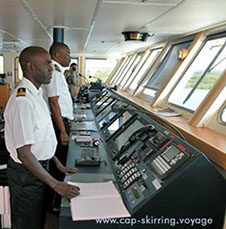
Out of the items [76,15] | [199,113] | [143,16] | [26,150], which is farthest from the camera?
[76,15]

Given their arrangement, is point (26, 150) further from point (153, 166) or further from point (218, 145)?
point (218, 145)

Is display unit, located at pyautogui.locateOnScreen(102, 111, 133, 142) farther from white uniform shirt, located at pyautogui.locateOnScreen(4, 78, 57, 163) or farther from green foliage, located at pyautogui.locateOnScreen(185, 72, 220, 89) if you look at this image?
green foliage, located at pyautogui.locateOnScreen(185, 72, 220, 89)

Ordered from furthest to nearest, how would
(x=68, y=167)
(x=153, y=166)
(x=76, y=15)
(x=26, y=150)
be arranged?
(x=76, y=15) < (x=68, y=167) < (x=26, y=150) < (x=153, y=166)

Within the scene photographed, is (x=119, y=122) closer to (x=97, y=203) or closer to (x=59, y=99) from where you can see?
(x=59, y=99)

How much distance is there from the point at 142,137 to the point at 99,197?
0.53 metres

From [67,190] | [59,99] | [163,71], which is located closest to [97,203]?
[67,190]

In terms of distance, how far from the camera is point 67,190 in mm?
1409

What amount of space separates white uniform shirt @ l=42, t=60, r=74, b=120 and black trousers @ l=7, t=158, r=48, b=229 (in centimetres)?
114

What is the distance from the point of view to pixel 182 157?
128cm

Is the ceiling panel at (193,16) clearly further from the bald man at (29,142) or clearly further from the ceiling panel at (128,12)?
the bald man at (29,142)

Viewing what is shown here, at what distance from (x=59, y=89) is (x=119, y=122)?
885mm

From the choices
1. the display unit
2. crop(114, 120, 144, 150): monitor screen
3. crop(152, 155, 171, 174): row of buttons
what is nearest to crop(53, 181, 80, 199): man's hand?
crop(152, 155, 171, 174): row of buttons

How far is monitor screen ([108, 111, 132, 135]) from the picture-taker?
8.01 ft

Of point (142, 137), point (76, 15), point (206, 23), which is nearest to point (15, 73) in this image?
point (76, 15)
